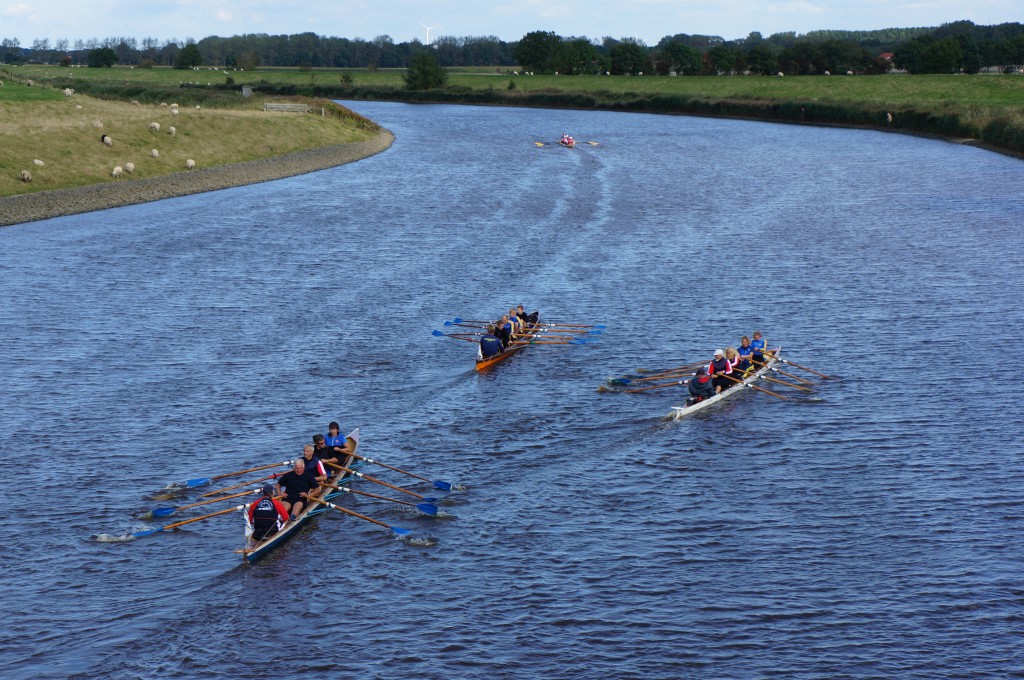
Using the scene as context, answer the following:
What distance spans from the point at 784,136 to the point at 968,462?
118661 millimetres

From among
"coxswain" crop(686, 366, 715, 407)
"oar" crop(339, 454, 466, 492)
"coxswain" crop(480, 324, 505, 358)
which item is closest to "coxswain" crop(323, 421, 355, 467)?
"oar" crop(339, 454, 466, 492)

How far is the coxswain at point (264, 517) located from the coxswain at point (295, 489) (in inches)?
65.8

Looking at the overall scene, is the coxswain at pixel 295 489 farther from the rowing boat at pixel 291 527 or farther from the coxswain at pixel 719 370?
the coxswain at pixel 719 370

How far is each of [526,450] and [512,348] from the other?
12445 millimetres

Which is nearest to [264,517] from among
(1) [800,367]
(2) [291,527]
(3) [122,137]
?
(2) [291,527]

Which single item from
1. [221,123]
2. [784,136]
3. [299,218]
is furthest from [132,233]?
[784,136]

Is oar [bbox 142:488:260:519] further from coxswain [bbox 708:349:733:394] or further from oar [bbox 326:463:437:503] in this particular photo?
coxswain [bbox 708:349:733:394]

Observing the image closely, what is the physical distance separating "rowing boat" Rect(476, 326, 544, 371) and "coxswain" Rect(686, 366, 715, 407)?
9.98 m

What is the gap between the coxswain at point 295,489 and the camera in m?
32.6

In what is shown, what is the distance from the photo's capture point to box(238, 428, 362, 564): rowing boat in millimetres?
30078

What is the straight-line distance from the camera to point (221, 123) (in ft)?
383

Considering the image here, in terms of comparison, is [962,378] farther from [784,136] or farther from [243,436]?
[784,136]

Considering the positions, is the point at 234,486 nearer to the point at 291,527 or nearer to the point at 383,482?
the point at 291,527

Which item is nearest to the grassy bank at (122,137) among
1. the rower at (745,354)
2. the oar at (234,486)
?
the oar at (234,486)
